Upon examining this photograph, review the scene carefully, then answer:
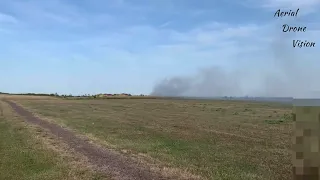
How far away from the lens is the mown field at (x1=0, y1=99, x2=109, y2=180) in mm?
15500

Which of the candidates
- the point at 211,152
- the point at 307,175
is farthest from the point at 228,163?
the point at 307,175

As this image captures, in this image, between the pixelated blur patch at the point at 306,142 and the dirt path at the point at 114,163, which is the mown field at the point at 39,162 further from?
the pixelated blur patch at the point at 306,142

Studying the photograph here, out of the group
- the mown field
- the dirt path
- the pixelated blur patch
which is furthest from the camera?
the mown field

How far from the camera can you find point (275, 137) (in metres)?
30.2

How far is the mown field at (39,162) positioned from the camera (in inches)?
610

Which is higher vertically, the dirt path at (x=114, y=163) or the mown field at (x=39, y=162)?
the dirt path at (x=114, y=163)

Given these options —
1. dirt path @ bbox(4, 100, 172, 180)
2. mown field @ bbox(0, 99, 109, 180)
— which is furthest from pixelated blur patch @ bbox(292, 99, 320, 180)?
mown field @ bbox(0, 99, 109, 180)

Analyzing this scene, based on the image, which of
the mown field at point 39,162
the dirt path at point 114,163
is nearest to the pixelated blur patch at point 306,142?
the dirt path at point 114,163

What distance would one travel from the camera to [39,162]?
1852cm

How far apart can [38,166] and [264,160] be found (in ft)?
39.7

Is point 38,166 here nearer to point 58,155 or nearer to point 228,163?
point 58,155

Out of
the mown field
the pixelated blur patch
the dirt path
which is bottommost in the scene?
the mown field

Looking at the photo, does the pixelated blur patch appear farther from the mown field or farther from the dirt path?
the mown field

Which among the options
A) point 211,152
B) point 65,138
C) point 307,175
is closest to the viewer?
point 307,175
